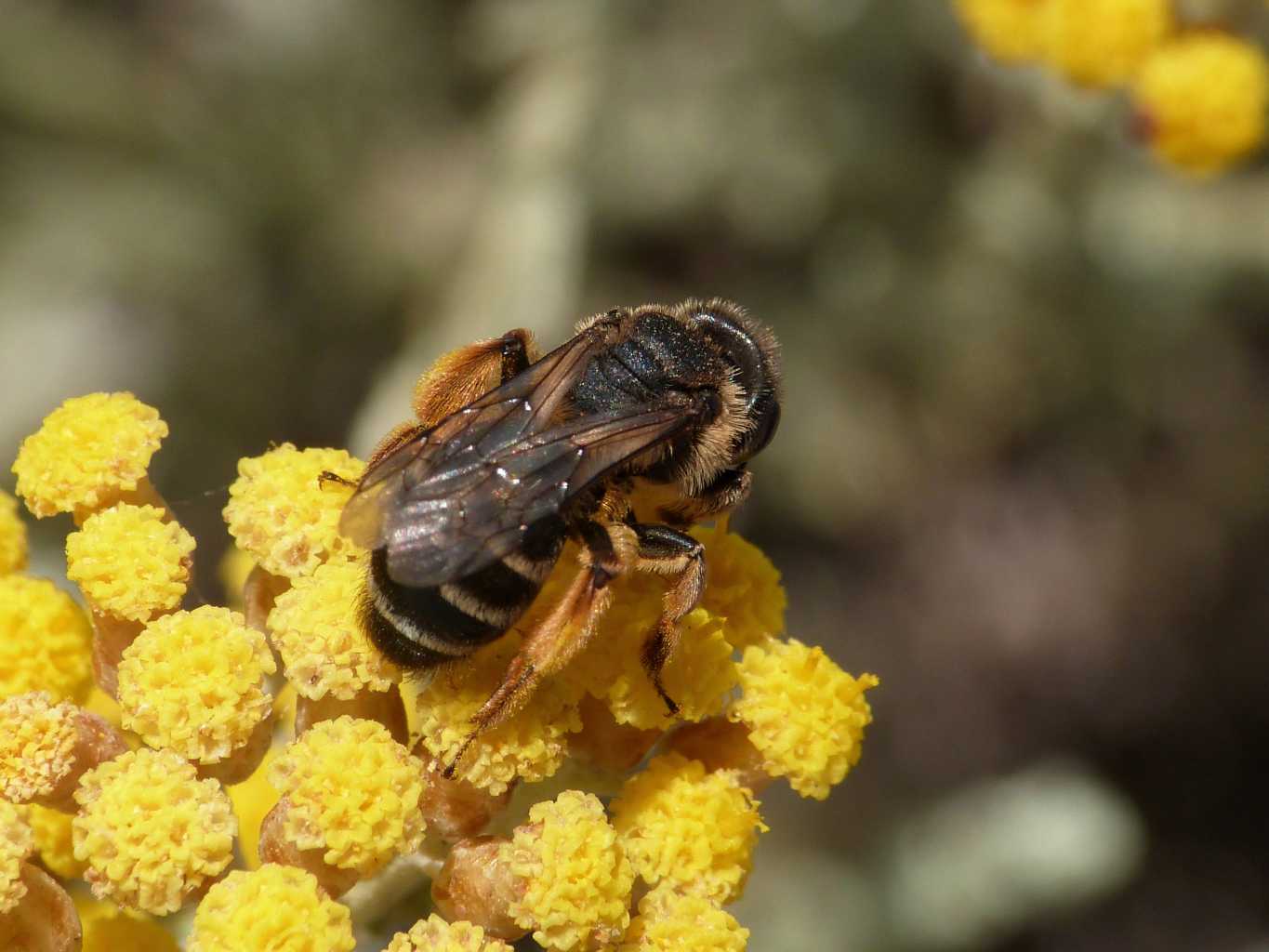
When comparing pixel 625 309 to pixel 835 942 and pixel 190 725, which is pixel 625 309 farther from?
pixel 835 942

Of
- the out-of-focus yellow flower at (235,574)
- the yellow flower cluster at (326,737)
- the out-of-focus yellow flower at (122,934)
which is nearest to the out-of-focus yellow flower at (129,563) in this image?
the yellow flower cluster at (326,737)

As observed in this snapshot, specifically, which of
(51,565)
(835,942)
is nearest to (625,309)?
(51,565)

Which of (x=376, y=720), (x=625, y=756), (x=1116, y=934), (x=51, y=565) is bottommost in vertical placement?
(x=1116, y=934)

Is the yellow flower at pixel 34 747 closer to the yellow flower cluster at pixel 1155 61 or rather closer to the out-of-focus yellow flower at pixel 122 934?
the out-of-focus yellow flower at pixel 122 934

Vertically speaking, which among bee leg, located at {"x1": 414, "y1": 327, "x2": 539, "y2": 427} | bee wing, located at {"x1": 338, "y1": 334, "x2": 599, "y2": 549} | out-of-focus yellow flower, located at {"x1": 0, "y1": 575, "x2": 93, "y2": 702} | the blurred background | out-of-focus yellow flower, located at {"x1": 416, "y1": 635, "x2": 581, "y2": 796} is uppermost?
bee wing, located at {"x1": 338, "y1": 334, "x2": 599, "y2": 549}

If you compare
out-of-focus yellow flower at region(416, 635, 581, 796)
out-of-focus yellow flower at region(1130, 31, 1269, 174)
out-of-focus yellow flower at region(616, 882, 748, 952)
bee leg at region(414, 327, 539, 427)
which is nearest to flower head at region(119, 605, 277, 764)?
out-of-focus yellow flower at region(416, 635, 581, 796)

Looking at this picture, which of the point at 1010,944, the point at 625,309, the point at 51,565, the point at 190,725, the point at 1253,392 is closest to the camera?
the point at 190,725

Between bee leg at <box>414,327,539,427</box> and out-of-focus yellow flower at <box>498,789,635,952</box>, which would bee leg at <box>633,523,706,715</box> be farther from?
bee leg at <box>414,327,539,427</box>
